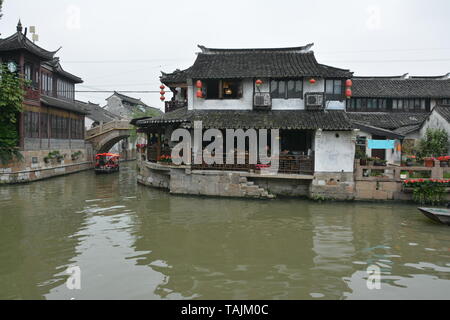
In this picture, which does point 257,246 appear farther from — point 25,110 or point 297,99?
point 25,110

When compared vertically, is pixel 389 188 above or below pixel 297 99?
below

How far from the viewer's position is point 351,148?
48.2 feet

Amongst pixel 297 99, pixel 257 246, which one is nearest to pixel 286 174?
pixel 297 99

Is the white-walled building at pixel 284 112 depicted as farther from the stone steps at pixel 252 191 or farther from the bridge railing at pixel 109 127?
the bridge railing at pixel 109 127

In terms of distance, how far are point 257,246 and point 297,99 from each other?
9656 millimetres

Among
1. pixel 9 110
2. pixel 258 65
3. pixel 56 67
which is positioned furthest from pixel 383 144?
pixel 56 67

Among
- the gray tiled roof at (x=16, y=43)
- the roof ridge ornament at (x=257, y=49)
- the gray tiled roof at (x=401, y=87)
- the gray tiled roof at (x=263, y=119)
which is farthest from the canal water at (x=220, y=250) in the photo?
the gray tiled roof at (x=401, y=87)

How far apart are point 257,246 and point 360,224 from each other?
448cm

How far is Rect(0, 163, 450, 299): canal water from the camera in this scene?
20.4 feet

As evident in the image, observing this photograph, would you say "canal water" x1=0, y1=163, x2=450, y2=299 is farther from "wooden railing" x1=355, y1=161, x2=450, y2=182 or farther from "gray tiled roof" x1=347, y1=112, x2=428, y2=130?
"gray tiled roof" x1=347, y1=112, x2=428, y2=130
